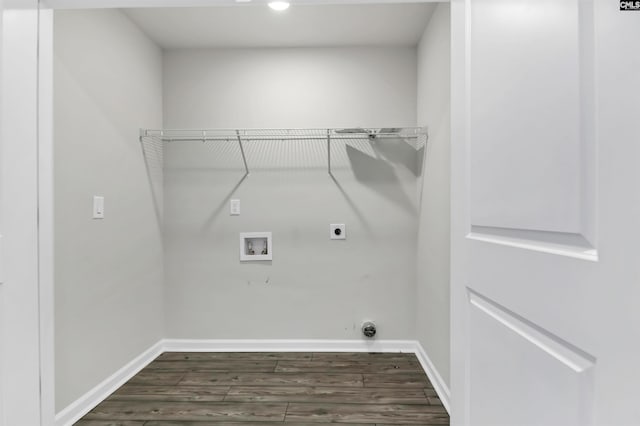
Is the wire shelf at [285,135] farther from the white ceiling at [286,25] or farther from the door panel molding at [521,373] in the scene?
the door panel molding at [521,373]

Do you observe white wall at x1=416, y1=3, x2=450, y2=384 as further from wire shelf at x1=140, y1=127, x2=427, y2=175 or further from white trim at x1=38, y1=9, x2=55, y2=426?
white trim at x1=38, y1=9, x2=55, y2=426

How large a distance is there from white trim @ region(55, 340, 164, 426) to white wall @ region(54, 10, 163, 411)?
4cm

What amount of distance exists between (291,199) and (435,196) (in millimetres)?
1072

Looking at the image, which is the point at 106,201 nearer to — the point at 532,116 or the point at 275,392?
the point at 275,392

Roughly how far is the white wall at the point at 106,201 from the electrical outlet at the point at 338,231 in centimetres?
132

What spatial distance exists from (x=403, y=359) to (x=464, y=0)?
228 centimetres

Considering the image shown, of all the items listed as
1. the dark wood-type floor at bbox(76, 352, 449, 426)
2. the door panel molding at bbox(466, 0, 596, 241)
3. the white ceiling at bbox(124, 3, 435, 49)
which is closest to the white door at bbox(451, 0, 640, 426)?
the door panel molding at bbox(466, 0, 596, 241)

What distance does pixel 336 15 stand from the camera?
7.40 feet

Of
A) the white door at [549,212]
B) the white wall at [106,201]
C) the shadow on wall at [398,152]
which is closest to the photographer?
the white door at [549,212]

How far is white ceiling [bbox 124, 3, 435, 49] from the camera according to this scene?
86.7 inches

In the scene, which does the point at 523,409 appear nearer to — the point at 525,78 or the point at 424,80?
the point at 525,78

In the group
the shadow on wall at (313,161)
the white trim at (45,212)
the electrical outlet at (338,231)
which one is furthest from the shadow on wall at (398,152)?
the white trim at (45,212)

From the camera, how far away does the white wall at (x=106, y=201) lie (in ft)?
5.75

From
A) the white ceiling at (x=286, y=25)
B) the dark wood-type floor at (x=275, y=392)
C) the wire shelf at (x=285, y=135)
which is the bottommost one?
the dark wood-type floor at (x=275, y=392)
